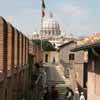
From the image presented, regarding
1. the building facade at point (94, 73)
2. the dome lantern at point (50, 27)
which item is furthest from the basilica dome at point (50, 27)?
the building facade at point (94, 73)

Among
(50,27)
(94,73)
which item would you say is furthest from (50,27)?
(94,73)

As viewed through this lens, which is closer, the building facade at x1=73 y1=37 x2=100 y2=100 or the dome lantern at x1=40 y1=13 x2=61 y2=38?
the building facade at x1=73 y1=37 x2=100 y2=100

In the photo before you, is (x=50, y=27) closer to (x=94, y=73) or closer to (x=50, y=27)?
(x=50, y=27)

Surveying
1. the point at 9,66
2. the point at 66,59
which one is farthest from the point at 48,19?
the point at 9,66

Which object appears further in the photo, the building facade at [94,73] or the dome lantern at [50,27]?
the dome lantern at [50,27]

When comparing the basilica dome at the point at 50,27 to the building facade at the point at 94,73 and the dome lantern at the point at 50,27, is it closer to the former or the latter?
the dome lantern at the point at 50,27

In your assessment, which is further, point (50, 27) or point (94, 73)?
point (50, 27)

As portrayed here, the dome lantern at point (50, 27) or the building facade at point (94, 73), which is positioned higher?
the dome lantern at point (50, 27)

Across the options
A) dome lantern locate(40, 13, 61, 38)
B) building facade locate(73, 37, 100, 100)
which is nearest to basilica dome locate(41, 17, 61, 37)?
dome lantern locate(40, 13, 61, 38)

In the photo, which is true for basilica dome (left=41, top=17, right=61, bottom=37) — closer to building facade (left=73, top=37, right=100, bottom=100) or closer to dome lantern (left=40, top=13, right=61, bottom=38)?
dome lantern (left=40, top=13, right=61, bottom=38)

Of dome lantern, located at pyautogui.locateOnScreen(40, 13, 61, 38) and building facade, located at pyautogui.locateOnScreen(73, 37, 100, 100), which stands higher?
dome lantern, located at pyautogui.locateOnScreen(40, 13, 61, 38)

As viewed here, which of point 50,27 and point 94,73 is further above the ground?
point 50,27

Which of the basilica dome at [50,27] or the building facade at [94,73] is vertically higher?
the basilica dome at [50,27]

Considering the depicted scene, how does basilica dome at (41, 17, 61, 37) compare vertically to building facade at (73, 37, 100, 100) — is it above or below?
above
